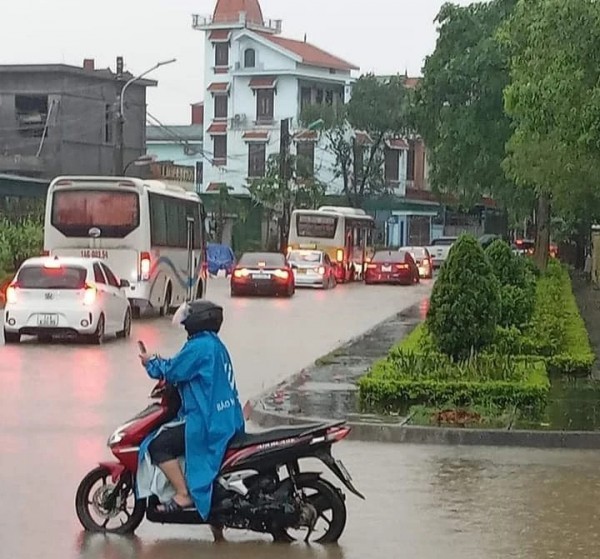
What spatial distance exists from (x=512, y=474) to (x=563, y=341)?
10572 millimetres

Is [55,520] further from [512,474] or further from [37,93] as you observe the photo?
[37,93]

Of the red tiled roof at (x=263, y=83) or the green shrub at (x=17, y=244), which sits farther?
the red tiled roof at (x=263, y=83)

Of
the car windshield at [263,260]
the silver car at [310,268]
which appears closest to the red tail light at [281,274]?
the car windshield at [263,260]

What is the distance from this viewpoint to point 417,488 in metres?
12.3

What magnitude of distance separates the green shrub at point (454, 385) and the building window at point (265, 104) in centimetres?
7447

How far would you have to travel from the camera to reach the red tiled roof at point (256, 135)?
92.6 meters

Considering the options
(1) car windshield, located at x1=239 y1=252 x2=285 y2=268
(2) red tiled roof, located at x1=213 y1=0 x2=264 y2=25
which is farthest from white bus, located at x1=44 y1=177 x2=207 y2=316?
(2) red tiled roof, located at x1=213 y1=0 x2=264 y2=25

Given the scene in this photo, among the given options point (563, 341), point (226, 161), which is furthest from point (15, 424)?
point (226, 161)

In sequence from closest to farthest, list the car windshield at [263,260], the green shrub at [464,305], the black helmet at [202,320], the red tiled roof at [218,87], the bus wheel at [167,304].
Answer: the black helmet at [202,320], the green shrub at [464,305], the bus wheel at [167,304], the car windshield at [263,260], the red tiled roof at [218,87]

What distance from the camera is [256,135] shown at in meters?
92.8

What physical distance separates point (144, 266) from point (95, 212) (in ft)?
5.47

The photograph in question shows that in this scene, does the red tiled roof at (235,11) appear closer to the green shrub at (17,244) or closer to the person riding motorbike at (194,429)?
the green shrub at (17,244)

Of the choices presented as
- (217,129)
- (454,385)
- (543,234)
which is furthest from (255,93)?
(454,385)

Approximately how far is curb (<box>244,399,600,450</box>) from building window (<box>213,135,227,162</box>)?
80485 millimetres
